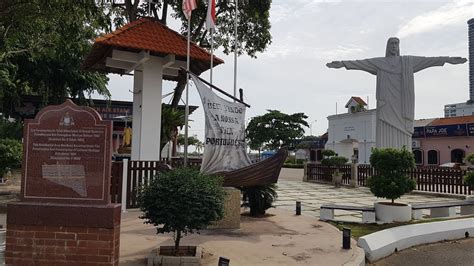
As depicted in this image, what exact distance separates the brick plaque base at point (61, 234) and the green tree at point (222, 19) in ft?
35.6

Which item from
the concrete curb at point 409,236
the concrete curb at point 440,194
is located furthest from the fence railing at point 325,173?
the concrete curb at point 409,236

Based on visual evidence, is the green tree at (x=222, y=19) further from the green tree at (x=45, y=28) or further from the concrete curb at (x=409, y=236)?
the concrete curb at (x=409, y=236)

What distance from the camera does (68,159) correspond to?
531 cm

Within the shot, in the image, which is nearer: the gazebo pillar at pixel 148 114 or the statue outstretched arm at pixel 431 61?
the gazebo pillar at pixel 148 114

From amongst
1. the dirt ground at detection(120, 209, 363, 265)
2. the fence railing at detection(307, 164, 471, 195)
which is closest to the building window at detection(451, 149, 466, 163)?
the fence railing at detection(307, 164, 471, 195)

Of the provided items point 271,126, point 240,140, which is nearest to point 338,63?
point 240,140

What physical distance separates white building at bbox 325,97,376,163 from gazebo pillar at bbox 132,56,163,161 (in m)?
30.7

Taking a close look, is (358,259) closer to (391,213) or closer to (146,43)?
(391,213)

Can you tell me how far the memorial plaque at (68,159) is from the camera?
5.28 m

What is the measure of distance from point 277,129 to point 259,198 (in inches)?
1803

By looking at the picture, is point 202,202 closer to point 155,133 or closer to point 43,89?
point 155,133

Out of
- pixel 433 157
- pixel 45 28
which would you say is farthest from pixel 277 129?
pixel 45 28

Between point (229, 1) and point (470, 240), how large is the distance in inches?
504

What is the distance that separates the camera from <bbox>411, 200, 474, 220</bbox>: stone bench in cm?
1093
